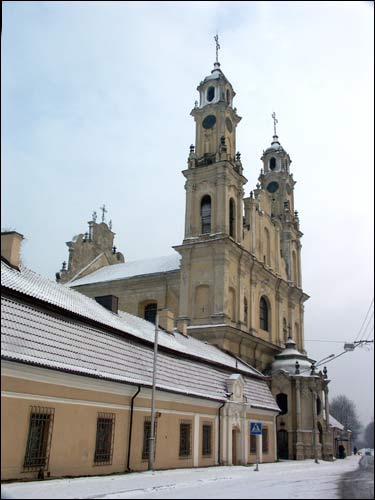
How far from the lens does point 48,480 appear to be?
15.9 m

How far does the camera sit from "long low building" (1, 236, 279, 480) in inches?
639

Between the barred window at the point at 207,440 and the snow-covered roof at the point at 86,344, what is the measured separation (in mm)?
1458

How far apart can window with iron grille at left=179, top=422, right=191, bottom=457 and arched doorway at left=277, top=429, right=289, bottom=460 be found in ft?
62.0

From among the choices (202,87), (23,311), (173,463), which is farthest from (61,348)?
(202,87)

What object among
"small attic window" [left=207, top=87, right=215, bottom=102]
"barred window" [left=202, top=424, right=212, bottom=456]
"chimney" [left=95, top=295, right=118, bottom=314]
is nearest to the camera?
"barred window" [left=202, top=424, right=212, bottom=456]

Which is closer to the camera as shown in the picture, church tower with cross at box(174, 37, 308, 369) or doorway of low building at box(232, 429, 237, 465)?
doorway of low building at box(232, 429, 237, 465)

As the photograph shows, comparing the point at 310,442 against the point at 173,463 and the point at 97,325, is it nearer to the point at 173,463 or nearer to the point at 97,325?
the point at 173,463

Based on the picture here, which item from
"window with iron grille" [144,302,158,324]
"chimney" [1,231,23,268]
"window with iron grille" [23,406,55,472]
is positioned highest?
"window with iron grille" [144,302,158,324]

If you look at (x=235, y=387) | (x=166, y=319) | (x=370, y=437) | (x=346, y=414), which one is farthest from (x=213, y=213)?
(x=346, y=414)

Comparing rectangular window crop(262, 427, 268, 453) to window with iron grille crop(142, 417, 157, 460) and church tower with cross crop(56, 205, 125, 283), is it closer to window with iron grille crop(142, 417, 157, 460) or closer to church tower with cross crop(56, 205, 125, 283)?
window with iron grille crop(142, 417, 157, 460)

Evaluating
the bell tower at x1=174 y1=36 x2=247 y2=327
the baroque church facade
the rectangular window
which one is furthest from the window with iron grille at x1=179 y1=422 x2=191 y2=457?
the bell tower at x1=174 y1=36 x2=247 y2=327

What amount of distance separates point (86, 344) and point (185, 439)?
761 cm

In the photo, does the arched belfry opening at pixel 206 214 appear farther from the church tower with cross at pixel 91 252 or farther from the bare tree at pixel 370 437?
the bare tree at pixel 370 437

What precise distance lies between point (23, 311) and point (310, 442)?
101ft
